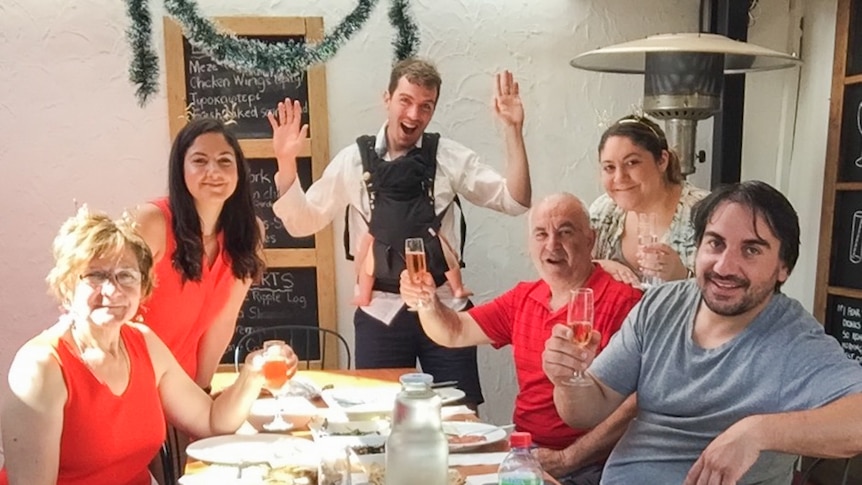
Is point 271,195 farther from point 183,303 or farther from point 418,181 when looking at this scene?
point 183,303

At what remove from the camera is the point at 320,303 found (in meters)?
3.57

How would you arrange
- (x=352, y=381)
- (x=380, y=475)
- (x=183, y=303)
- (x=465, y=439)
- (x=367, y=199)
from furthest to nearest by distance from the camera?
(x=367, y=199) → (x=352, y=381) → (x=183, y=303) → (x=465, y=439) → (x=380, y=475)

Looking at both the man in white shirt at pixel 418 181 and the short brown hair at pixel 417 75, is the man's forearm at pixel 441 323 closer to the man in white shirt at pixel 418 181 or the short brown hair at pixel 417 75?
the man in white shirt at pixel 418 181

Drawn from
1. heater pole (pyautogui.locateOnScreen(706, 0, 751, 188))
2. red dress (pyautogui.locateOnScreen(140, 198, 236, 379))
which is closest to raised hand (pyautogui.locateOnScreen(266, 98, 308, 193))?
red dress (pyautogui.locateOnScreen(140, 198, 236, 379))

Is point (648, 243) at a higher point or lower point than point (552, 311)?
higher

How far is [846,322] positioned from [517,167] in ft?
5.08

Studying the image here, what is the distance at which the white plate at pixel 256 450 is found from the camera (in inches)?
64.0

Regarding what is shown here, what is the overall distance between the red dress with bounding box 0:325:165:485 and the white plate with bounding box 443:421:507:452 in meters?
0.71

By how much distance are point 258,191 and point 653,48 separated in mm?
1938

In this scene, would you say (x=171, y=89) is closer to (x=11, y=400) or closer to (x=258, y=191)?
(x=258, y=191)

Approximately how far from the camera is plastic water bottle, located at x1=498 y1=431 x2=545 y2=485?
136 centimetres

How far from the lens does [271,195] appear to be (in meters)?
3.52

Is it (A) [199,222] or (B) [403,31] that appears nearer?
(A) [199,222]

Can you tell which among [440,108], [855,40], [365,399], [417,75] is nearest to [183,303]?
[365,399]
